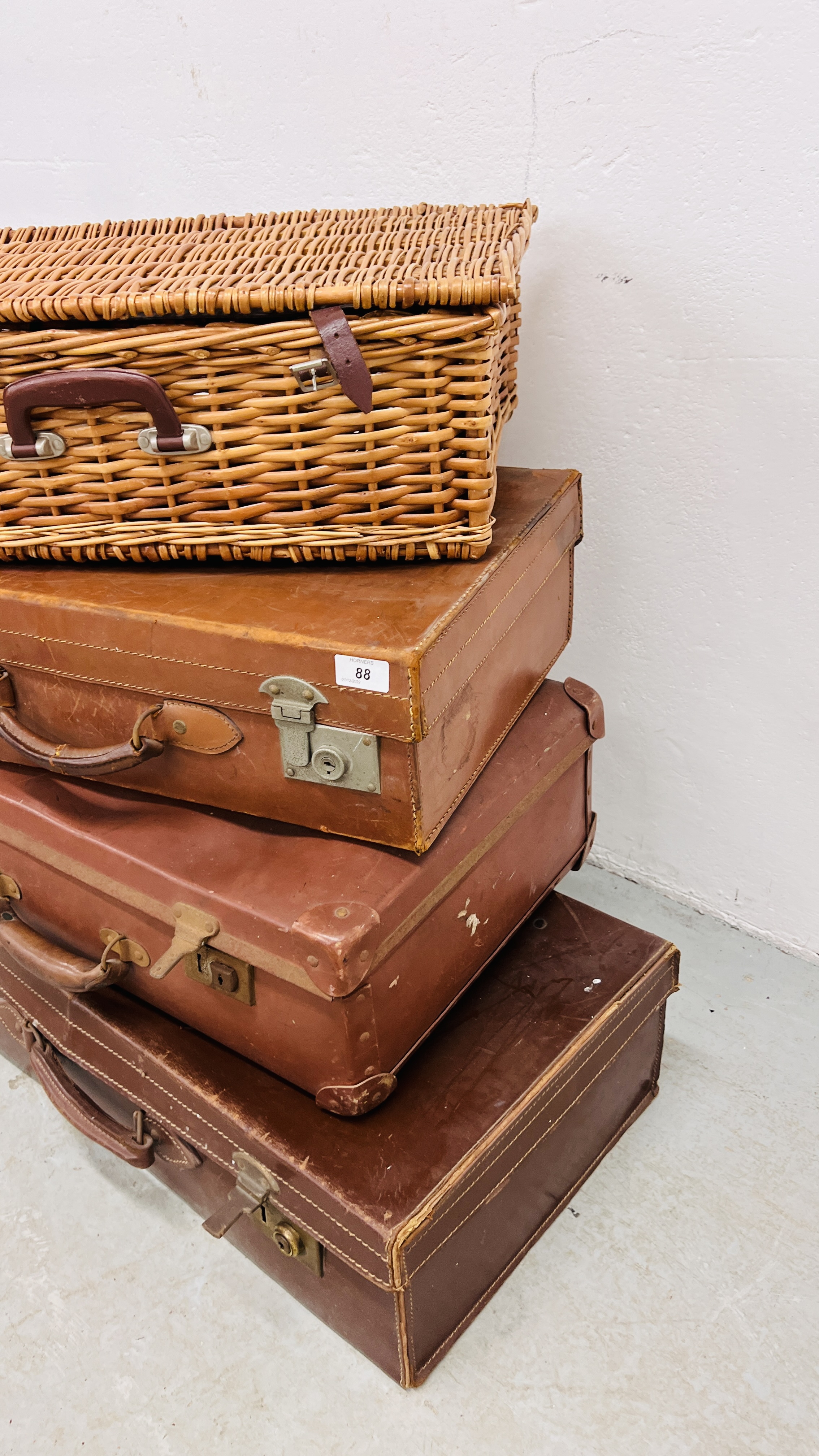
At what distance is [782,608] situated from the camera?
1.40 metres

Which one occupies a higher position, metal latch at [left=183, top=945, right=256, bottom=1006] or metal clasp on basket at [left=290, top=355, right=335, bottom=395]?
metal clasp on basket at [left=290, top=355, right=335, bottom=395]

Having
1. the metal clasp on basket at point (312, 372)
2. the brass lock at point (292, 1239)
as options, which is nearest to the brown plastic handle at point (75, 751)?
the metal clasp on basket at point (312, 372)

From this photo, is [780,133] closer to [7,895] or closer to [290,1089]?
[290,1089]

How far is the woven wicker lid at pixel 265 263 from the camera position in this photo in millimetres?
927

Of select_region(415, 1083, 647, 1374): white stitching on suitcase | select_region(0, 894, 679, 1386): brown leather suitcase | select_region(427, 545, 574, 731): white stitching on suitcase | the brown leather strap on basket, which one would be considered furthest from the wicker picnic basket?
select_region(415, 1083, 647, 1374): white stitching on suitcase

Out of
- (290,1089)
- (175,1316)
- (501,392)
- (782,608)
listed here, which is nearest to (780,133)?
(501,392)

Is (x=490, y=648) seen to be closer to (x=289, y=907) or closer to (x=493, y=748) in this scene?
(x=493, y=748)

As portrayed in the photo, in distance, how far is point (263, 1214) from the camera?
105 cm

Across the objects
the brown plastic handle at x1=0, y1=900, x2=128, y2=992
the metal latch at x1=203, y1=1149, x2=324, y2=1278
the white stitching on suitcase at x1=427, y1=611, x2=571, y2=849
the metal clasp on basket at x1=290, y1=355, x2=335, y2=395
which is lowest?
the metal latch at x1=203, y1=1149, x2=324, y2=1278

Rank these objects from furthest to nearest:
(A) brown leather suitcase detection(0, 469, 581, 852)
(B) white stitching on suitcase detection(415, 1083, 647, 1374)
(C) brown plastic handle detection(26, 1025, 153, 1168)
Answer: (C) brown plastic handle detection(26, 1025, 153, 1168) → (B) white stitching on suitcase detection(415, 1083, 647, 1374) → (A) brown leather suitcase detection(0, 469, 581, 852)

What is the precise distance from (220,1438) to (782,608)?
1271mm

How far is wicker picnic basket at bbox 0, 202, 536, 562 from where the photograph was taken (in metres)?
0.94

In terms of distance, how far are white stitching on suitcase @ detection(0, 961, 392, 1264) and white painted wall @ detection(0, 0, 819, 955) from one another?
0.96 metres

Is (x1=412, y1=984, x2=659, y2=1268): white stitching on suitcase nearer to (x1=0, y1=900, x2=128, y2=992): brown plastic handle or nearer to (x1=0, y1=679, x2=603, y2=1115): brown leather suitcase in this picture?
(x1=0, y1=679, x2=603, y2=1115): brown leather suitcase
